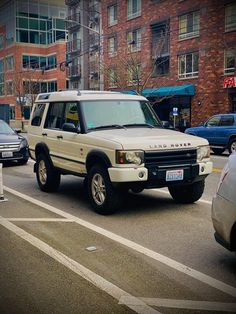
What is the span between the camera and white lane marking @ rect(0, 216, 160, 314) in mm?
3873


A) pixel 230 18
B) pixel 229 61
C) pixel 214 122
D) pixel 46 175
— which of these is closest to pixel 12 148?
pixel 46 175

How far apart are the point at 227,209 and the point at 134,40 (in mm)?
33237

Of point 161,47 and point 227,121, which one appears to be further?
point 161,47

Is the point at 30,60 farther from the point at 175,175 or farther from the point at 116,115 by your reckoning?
the point at 175,175

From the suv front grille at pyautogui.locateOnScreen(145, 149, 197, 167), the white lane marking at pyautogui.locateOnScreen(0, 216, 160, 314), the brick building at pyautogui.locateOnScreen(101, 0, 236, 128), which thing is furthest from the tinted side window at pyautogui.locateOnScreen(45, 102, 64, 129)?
the brick building at pyautogui.locateOnScreen(101, 0, 236, 128)

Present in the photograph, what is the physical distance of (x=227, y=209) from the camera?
4.46 m

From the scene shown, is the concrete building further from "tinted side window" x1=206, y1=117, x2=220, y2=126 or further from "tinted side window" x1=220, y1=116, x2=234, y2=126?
"tinted side window" x1=220, y1=116, x2=234, y2=126

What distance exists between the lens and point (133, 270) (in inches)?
186

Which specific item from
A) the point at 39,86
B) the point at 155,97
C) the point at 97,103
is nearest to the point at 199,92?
the point at 155,97

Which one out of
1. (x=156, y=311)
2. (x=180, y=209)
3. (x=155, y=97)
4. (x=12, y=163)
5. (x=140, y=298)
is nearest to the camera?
(x=156, y=311)

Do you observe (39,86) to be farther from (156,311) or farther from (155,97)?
(156,311)

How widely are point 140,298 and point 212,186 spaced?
6.32 m

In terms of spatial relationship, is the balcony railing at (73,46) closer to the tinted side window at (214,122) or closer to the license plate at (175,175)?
the tinted side window at (214,122)

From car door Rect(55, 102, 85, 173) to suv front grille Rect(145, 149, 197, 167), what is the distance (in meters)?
1.42
